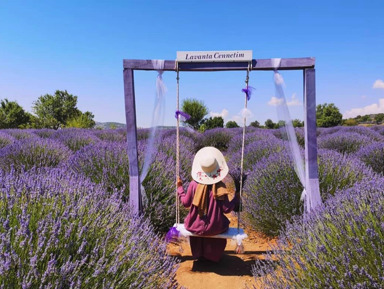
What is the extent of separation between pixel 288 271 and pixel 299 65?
203 centimetres

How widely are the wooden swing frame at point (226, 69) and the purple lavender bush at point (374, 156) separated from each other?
3030 millimetres

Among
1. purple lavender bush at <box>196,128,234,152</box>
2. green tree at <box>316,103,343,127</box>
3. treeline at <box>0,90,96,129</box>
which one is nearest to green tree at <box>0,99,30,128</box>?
treeline at <box>0,90,96,129</box>

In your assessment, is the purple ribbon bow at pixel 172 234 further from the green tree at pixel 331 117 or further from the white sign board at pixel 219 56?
the green tree at pixel 331 117

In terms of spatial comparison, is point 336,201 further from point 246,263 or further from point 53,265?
point 53,265

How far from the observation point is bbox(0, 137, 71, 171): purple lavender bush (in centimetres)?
467

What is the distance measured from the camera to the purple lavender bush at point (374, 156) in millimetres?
5172

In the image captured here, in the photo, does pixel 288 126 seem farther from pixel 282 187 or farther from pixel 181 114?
pixel 181 114

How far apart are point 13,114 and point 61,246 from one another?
146ft

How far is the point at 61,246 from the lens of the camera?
1460mm

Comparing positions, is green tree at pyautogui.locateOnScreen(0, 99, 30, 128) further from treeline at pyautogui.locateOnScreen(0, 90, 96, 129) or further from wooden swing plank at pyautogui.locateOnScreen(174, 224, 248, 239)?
wooden swing plank at pyautogui.locateOnScreen(174, 224, 248, 239)

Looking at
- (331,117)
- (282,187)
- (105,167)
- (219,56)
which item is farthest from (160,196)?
(331,117)

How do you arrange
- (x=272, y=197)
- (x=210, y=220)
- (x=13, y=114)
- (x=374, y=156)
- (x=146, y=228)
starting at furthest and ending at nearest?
(x=13, y=114) < (x=374, y=156) < (x=272, y=197) < (x=210, y=220) < (x=146, y=228)

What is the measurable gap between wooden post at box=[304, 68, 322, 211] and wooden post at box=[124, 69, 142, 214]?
73.9 inches

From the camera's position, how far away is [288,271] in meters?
1.89
